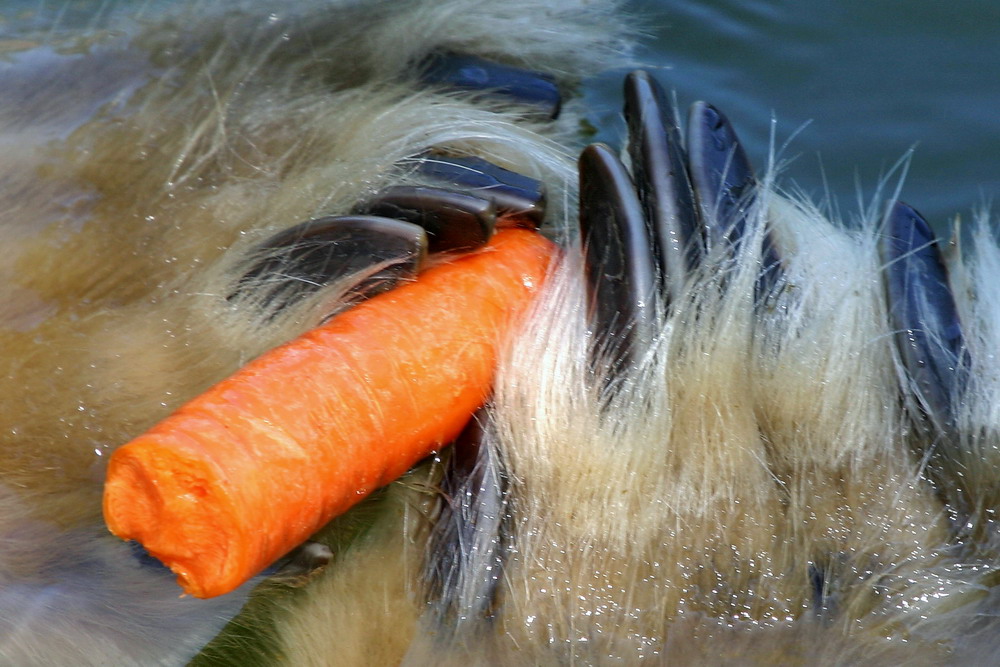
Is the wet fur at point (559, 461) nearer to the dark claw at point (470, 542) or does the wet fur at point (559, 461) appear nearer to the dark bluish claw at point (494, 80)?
the dark claw at point (470, 542)

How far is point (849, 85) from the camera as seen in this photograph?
11.2 feet

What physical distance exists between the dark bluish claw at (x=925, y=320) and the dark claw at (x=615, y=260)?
19.7 inches

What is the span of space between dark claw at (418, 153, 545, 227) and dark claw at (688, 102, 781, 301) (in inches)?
12.4

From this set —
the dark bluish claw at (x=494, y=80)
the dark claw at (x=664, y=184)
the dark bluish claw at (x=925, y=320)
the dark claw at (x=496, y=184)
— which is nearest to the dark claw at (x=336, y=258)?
the dark claw at (x=496, y=184)

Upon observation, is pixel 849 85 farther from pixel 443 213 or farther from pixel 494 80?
pixel 443 213

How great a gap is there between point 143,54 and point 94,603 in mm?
1228

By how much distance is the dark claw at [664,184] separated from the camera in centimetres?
201

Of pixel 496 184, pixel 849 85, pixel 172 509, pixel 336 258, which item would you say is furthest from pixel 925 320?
pixel 849 85

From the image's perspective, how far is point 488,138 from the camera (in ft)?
7.90

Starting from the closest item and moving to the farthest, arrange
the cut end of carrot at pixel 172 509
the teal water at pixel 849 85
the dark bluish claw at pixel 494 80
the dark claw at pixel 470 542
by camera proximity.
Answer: the cut end of carrot at pixel 172 509, the dark claw at pixel 470 542, the dark bluish claw at pixel 494 80, the teal water at pixel 849 85

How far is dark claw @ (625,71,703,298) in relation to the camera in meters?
2.01

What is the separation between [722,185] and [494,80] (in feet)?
2.57

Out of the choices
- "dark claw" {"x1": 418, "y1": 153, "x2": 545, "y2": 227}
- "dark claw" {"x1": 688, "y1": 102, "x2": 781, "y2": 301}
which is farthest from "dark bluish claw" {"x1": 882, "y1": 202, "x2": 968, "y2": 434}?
"dark claw" {"x1": 418, "y1": 153, "x2": 545, "y2": 227}

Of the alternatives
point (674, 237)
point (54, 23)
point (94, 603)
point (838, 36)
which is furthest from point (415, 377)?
point (838, 36)
